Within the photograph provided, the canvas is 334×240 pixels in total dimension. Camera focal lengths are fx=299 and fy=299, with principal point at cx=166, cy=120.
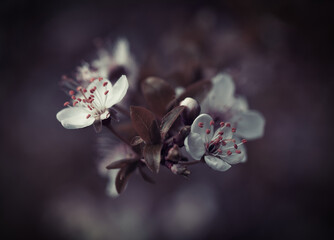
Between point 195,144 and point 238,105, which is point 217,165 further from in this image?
point 238,105

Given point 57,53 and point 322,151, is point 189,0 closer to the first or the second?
point 57,53

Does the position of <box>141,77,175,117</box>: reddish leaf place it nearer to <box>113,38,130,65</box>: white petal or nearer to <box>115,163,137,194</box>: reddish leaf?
<box>115,163,137,194</box>: reddish leaf

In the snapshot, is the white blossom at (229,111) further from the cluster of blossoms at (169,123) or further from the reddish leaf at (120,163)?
the reddish leaf at (120,163)

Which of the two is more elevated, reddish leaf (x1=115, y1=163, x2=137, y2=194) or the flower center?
the flower center

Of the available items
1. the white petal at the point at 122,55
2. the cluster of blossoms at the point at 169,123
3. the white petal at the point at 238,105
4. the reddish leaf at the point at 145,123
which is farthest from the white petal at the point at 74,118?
the white petal at the point at 238,105

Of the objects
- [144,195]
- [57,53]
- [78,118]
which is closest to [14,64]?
[57,53]

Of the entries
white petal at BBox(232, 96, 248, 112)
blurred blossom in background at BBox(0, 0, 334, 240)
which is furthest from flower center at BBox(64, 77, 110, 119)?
blurred blossom in background at BBox(0, 0, 334, 240)
